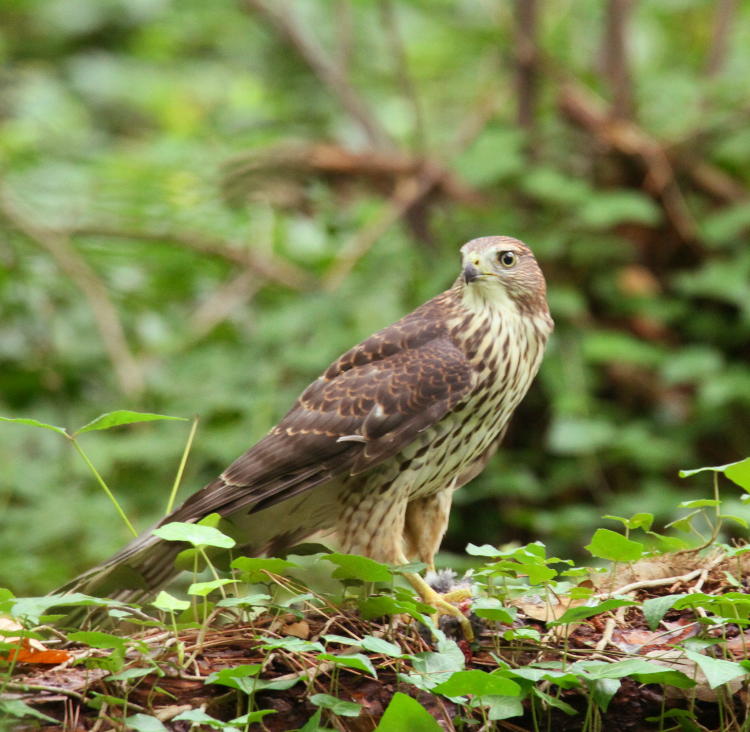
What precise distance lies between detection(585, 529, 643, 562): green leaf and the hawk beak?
1294 mm

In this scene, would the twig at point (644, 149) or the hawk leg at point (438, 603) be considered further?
the twig at point (644, 149)

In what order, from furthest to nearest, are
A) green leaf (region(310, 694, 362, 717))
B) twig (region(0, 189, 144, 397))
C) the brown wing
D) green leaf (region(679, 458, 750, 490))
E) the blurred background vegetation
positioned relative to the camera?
1. twig (region(0, 189, 144, 397))
2. the blurred background vegetation
3. the brown wing
4. green leaf (region(679, 458, 750, 490))
5. green leaf (region(310, 694, 362, 717))

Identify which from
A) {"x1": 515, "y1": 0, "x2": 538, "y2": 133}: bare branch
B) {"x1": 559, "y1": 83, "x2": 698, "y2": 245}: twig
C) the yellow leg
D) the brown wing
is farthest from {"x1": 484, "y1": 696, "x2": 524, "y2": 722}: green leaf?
{"x1": 515, "y1": 0, "x2": 538, "y2": 133}: bare branch

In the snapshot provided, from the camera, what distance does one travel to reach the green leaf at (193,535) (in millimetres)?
2352

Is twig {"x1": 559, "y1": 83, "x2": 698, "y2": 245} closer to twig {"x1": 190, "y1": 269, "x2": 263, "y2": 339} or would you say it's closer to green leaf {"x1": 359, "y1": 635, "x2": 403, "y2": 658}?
twig {"x1": 190, "y1": 269, "x2": 263, "y2": 339}

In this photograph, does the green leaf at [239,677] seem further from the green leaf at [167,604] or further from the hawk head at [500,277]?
the hawk head at [500,277]

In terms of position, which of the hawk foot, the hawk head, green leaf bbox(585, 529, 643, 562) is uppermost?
the hawk head

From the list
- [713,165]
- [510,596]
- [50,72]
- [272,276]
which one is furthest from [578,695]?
[50,72]

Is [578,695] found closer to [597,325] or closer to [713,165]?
[597,325]

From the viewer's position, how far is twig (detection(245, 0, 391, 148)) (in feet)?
22.2

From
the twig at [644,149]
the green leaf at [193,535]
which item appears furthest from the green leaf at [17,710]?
the twig at [644,149]

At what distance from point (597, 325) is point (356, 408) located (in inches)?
123

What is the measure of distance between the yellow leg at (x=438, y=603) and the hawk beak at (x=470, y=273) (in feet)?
Answer: 3.37

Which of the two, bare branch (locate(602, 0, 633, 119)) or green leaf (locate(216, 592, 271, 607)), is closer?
green leaf (locate(216, 592, 271, 607))
